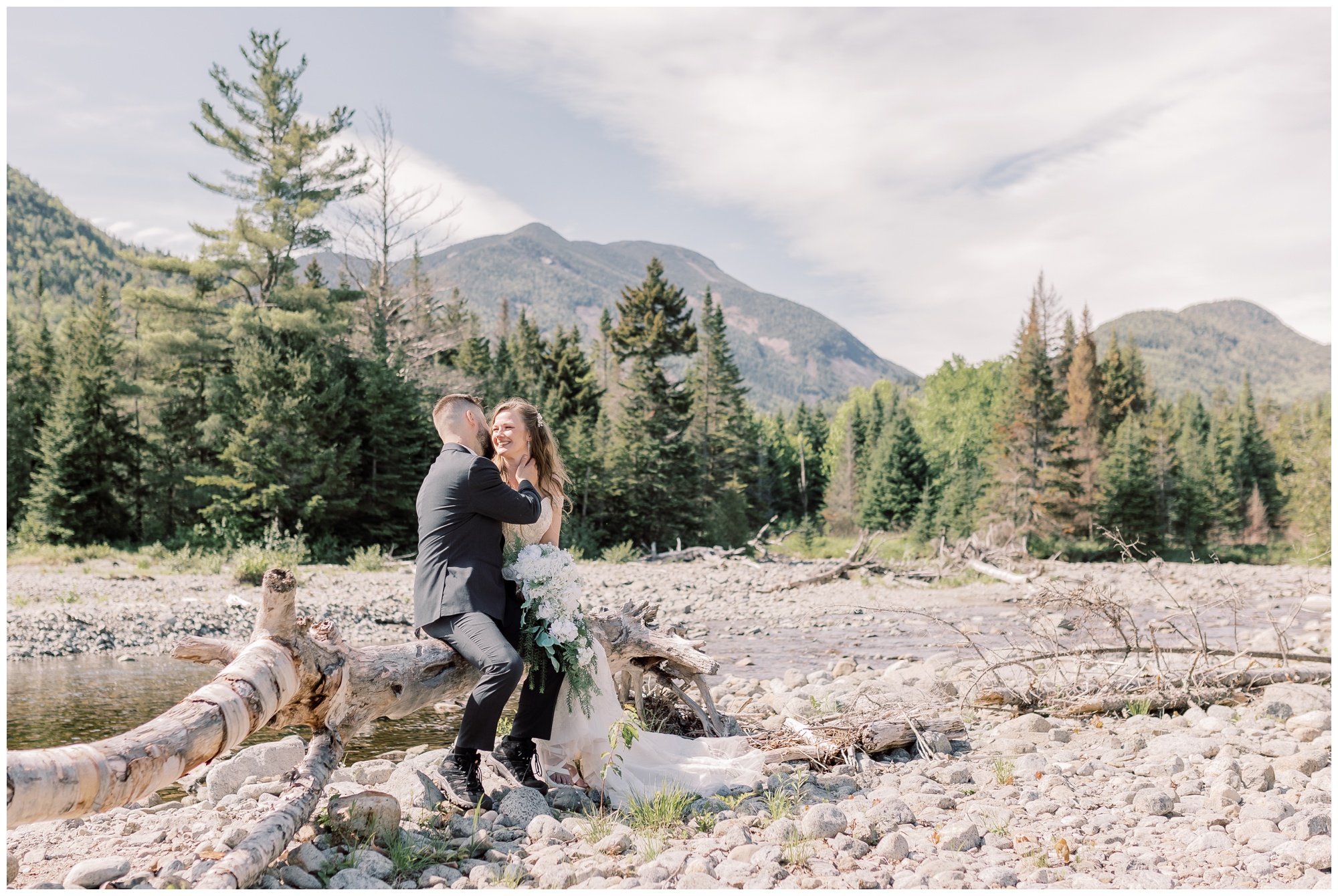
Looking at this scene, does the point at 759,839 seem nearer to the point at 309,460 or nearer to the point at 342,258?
the point at 309,460

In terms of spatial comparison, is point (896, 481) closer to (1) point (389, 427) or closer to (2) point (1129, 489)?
(2) point (1129, 489)

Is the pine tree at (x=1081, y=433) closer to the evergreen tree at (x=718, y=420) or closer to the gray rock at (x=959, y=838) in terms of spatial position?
the evergreen tree at (x=718, y=420)

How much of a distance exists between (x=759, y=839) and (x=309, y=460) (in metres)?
23.0

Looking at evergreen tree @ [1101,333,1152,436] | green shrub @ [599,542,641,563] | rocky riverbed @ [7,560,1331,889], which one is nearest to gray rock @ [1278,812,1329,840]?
rocky riverbed @ [7,560,1331,889]

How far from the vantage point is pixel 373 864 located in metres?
3.82

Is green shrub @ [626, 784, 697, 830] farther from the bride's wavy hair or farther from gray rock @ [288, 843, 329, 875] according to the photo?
the bride's wavy hair

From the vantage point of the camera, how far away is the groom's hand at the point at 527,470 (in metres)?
5.23

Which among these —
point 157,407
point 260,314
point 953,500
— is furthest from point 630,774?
point 953,500

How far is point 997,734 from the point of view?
21.4 ft

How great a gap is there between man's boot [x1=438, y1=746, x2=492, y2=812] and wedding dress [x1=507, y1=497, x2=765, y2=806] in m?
0.58

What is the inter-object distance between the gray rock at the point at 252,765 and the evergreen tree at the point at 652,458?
26153 mm

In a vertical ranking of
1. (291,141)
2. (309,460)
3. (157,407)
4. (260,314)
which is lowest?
(309,460)

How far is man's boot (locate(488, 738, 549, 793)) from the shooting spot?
5.02 meters

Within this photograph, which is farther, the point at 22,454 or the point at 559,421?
the point at 559,421
